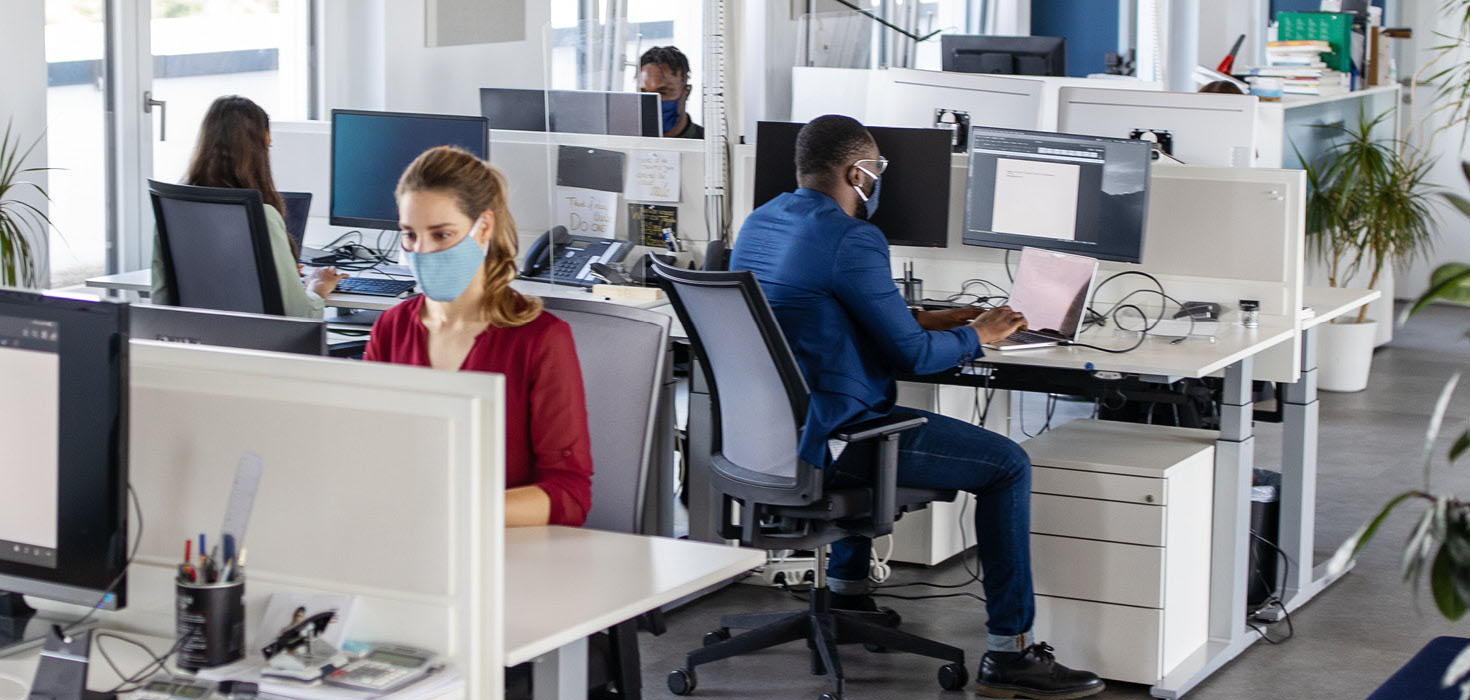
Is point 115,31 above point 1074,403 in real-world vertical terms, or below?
above

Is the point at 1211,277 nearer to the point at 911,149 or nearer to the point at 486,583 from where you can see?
the point at 911,149

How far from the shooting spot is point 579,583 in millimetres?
1950

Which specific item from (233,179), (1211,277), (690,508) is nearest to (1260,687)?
(1211,277)

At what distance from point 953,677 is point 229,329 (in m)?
1.93

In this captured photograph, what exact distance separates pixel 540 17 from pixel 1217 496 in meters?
2.07

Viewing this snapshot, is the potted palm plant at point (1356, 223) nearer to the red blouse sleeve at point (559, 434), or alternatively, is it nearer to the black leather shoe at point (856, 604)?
the black leather shoe at point (856, 604)

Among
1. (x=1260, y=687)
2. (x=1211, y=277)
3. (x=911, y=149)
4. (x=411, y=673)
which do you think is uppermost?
(x=911, y=149)

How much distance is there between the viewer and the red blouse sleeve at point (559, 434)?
228 cm

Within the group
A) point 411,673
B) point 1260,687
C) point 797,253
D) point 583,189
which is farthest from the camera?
point 583,189

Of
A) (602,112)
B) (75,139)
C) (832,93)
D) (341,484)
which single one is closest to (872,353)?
(602,112)

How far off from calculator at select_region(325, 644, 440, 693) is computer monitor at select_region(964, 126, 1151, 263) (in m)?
2.54

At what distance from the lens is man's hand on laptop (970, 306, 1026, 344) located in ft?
11.4

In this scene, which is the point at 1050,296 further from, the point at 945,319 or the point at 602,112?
the point at 602,112

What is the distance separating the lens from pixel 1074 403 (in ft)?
21.4
